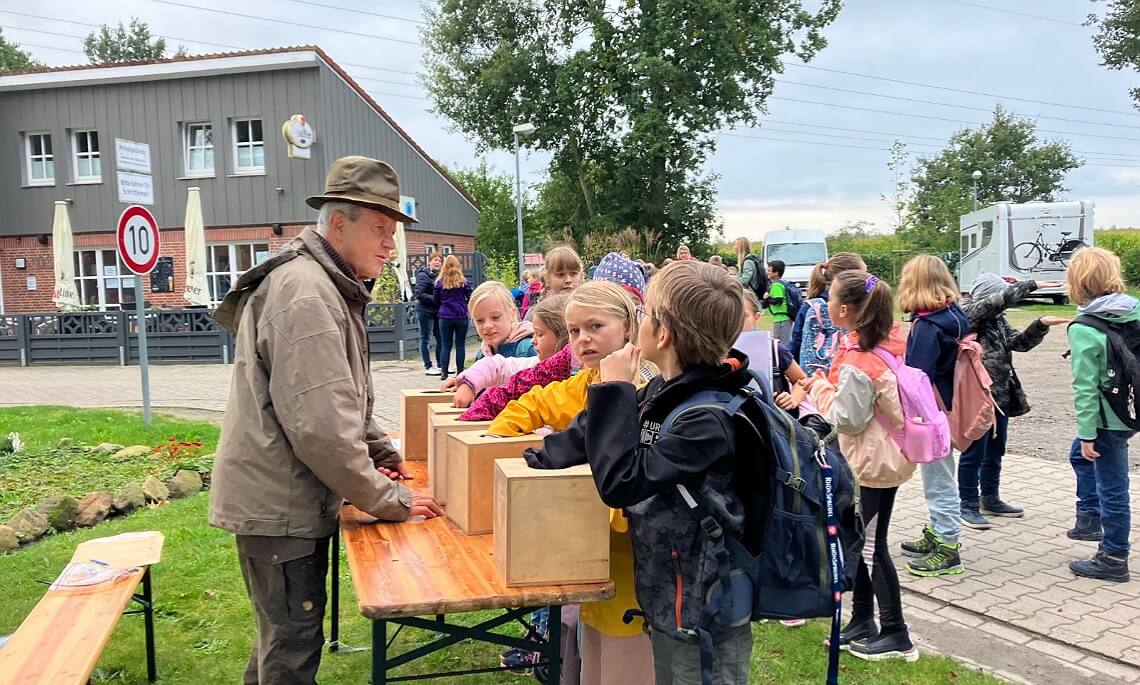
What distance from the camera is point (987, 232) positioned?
88.9 ft

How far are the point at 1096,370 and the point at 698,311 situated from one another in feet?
11.6

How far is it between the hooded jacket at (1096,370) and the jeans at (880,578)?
61.2 inches

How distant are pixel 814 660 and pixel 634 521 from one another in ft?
6.67

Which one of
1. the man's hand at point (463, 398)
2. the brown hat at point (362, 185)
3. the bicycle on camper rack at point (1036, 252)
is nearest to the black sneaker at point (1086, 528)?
the man's hand at point (463, 398)

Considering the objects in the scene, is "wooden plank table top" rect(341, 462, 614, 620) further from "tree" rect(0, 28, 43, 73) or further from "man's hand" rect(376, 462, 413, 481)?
"tree" rect(0, 28, 43, 73)

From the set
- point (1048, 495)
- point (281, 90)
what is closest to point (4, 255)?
point (281, 90)

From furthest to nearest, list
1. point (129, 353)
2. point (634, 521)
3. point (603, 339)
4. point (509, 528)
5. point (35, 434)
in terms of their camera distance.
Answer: point (129, 353), point (35, 434), point (603, 339), point (634, 521), point (509, 528)

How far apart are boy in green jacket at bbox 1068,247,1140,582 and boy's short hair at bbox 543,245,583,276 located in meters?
2.99

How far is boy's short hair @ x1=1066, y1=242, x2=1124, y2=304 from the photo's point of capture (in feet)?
15.6

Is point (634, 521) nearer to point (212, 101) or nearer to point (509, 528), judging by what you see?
point (509, 528)

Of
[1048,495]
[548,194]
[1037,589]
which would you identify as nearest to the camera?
[1037,589]

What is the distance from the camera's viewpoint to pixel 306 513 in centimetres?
258

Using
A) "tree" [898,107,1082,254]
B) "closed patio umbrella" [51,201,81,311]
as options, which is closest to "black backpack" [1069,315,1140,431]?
"closed patio umbrella" [51,201,81,311]

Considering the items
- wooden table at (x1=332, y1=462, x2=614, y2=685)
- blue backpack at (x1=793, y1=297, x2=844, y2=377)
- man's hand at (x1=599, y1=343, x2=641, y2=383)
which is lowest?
wooden table at (x1=332, y1=462, x2=614, y2=685)
